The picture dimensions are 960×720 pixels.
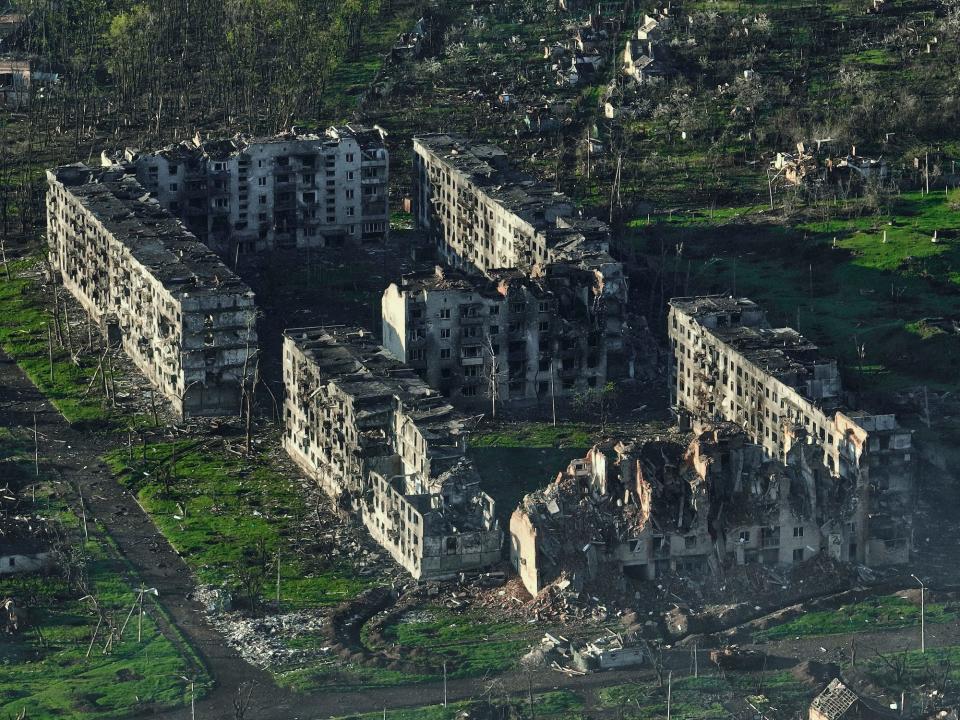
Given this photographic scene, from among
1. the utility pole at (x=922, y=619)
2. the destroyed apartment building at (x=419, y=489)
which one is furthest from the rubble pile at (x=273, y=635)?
the utility pole at (x=922, y=619)

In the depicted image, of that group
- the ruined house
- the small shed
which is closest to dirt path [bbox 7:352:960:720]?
the ruined house

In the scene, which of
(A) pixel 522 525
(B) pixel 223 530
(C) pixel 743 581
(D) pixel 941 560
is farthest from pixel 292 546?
(D) pixel 941 560

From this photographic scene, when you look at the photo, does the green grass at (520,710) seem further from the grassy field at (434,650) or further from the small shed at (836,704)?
the small shed at (836,704)

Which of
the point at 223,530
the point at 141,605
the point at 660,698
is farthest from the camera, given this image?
the point at 223,530

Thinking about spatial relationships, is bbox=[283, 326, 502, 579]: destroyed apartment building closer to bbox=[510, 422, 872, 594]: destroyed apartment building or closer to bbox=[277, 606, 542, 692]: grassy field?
bbox=[510, 422, 872, 594]: destroyed apartment building

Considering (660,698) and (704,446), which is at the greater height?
(704,446)

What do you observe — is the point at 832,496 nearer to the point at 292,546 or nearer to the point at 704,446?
the point at 704,446
